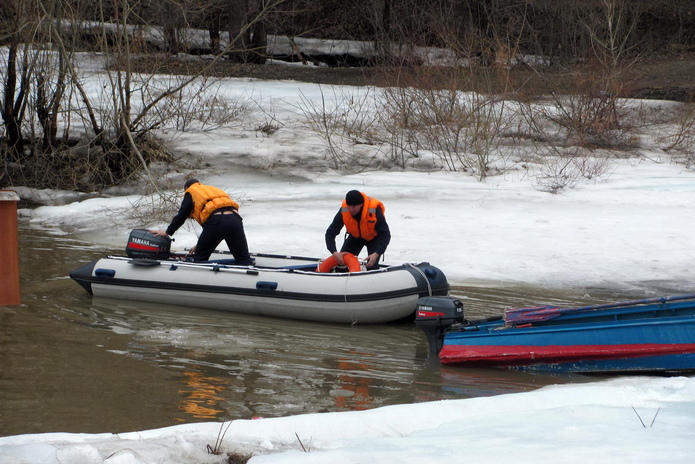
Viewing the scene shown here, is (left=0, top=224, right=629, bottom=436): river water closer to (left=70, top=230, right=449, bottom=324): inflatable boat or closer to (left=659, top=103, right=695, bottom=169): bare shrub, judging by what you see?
(left=70, top=230, right=449, bottom=324): inflatable boat

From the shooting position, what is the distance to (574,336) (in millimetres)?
6219

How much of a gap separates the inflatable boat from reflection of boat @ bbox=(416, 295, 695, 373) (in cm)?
98

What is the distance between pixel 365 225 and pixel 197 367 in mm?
2645

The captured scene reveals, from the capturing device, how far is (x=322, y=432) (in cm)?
429

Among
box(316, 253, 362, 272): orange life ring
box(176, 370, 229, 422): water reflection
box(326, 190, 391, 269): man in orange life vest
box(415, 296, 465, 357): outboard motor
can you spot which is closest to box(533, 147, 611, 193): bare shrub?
box(326, 190, 391, 269): man in orange life vest

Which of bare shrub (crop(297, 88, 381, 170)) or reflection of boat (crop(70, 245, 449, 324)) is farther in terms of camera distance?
bare shrub (crop(297, 88, 381, 170))

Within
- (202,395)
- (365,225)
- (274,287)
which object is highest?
(365,225)

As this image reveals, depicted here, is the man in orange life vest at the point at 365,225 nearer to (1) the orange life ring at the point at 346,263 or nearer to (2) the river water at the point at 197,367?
(1) the orange life ring at the point at 346,263

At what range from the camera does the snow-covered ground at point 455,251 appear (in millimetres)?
3871

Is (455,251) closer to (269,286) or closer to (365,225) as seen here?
(365,225)

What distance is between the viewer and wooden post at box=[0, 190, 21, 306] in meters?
3.58

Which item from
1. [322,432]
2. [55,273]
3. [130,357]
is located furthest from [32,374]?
[55,273]

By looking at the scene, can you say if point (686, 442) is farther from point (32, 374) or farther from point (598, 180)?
point (598, 180)

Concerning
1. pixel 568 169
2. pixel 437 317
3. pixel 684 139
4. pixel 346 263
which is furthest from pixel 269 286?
pixel 684 139
